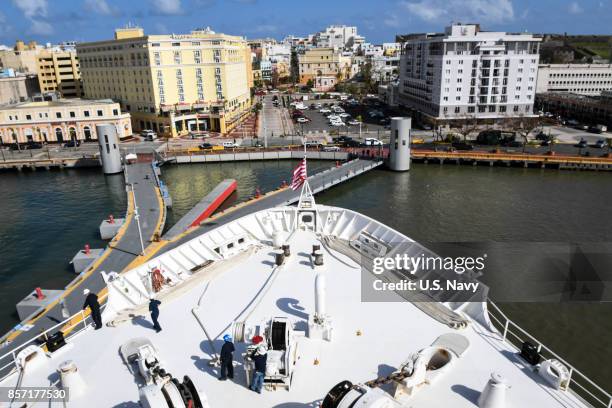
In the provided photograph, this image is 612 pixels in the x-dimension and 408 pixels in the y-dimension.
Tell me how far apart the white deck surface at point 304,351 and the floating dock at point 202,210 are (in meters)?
14.7

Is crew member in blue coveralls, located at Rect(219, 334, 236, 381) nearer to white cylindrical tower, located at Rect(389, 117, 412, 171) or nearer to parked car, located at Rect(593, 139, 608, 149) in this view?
white cylindrical tower, located at Rect(389, 117, 412, 171)

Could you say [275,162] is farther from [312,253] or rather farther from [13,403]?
[13,403]

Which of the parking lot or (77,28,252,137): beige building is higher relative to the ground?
(77,28,252,137): beige building

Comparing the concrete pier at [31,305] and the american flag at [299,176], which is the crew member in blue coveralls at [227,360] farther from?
the concrete pier at [31,305]

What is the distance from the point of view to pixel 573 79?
8481 cm

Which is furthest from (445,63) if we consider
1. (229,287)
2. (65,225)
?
(229,287)

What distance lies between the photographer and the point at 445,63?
6322cm

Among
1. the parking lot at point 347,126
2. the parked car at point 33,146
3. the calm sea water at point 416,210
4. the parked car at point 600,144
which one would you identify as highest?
the parking lot at point 347,126

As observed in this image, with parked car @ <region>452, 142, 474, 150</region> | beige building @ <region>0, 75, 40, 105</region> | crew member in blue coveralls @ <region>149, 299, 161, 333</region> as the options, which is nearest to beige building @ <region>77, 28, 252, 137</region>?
beige building @ <region>0, 75, 40, 105</region>

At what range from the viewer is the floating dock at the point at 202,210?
28503 millimetres

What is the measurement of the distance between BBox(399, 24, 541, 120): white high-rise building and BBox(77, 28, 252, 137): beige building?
1379 inches

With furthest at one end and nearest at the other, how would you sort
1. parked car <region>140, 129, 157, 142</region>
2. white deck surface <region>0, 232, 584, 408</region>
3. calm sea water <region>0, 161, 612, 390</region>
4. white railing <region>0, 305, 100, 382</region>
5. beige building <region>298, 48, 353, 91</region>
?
1. beige building <region>298, 48, 353, 91</region>
2. parked car <region>140, 129, 157, 142</region>
3. calm sea water <region>0, 161, 612, 390</region>
4. white railing <region>0, 305, 100, 382</region>
5. white deck surface <region>0, 232, 584, 408</region>

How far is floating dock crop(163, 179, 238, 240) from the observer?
2850cm

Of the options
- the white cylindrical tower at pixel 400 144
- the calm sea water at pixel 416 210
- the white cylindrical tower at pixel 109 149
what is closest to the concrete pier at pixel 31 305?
the calm sea water at pixel 416 210
